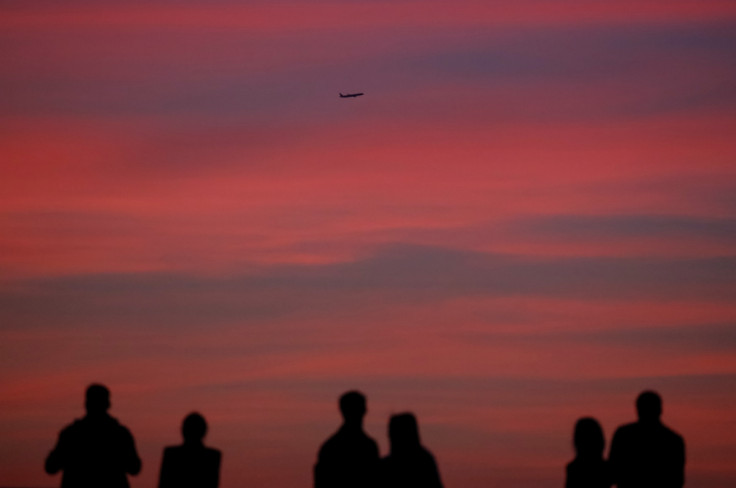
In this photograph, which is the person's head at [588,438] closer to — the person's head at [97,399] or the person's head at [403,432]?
the person's head at [403,432]

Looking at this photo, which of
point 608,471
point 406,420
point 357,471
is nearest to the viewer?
point 406,420

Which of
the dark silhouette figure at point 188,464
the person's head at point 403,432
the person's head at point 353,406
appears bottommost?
the dark silhouette figure at point 188,464

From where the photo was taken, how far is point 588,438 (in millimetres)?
16453

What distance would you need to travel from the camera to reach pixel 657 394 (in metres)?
16.8

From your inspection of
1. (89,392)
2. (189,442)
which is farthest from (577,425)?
(89,392)

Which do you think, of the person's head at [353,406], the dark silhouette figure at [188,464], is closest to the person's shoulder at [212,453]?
the dark silhouette figure at [188,464]

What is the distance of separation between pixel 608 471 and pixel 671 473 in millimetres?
752

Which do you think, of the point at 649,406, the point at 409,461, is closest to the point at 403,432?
the point at 409,461

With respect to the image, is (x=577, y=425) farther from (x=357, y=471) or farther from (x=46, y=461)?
(x=46, y=461)

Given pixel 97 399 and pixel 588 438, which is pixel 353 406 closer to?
pixel 588 438

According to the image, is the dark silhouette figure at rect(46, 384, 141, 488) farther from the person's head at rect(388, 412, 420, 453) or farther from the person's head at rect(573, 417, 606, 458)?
the person's head at rect(573, 417, 606, 458)

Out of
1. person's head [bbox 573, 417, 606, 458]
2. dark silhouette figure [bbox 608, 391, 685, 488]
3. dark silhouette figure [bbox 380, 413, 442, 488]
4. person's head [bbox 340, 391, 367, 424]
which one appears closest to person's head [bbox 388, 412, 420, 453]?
dark silhouette figure [bbox 380, 413, 442, 488]

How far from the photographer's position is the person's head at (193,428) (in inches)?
640

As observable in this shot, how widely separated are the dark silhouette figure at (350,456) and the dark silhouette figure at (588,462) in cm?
221
